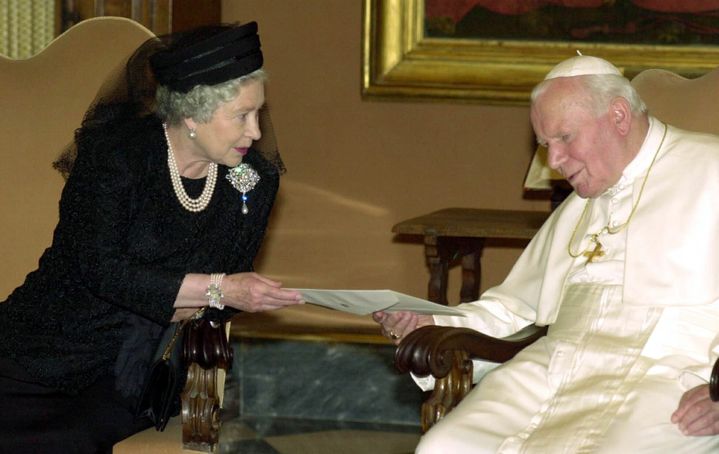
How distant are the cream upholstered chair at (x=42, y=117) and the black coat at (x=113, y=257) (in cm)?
38

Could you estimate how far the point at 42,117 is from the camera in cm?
430

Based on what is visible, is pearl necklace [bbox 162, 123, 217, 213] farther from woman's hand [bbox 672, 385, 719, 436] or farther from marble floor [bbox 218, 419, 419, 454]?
marble floor [bbox 218, 419, 419, 454]

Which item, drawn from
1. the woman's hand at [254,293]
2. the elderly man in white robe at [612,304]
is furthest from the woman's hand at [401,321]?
the woman's hand at [254,293]

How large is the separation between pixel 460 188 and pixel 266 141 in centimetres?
232

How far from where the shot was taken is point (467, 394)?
3553 millimetres

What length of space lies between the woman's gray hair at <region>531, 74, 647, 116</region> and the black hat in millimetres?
837

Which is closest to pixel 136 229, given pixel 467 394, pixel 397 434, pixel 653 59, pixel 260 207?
pixel 260 207

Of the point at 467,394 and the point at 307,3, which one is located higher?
the point at 307,3

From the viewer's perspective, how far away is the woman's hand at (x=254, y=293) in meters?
3.46

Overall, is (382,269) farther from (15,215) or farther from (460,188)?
(15,215)

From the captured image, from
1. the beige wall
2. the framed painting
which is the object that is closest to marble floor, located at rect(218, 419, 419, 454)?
the beige wall

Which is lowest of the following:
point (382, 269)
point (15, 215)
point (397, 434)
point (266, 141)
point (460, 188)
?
point (397, 434)

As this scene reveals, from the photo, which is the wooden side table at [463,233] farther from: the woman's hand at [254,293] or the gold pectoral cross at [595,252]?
the woman's hand at [254,293]

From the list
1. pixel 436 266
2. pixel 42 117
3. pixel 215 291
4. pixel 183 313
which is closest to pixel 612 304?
pixel 215 291
